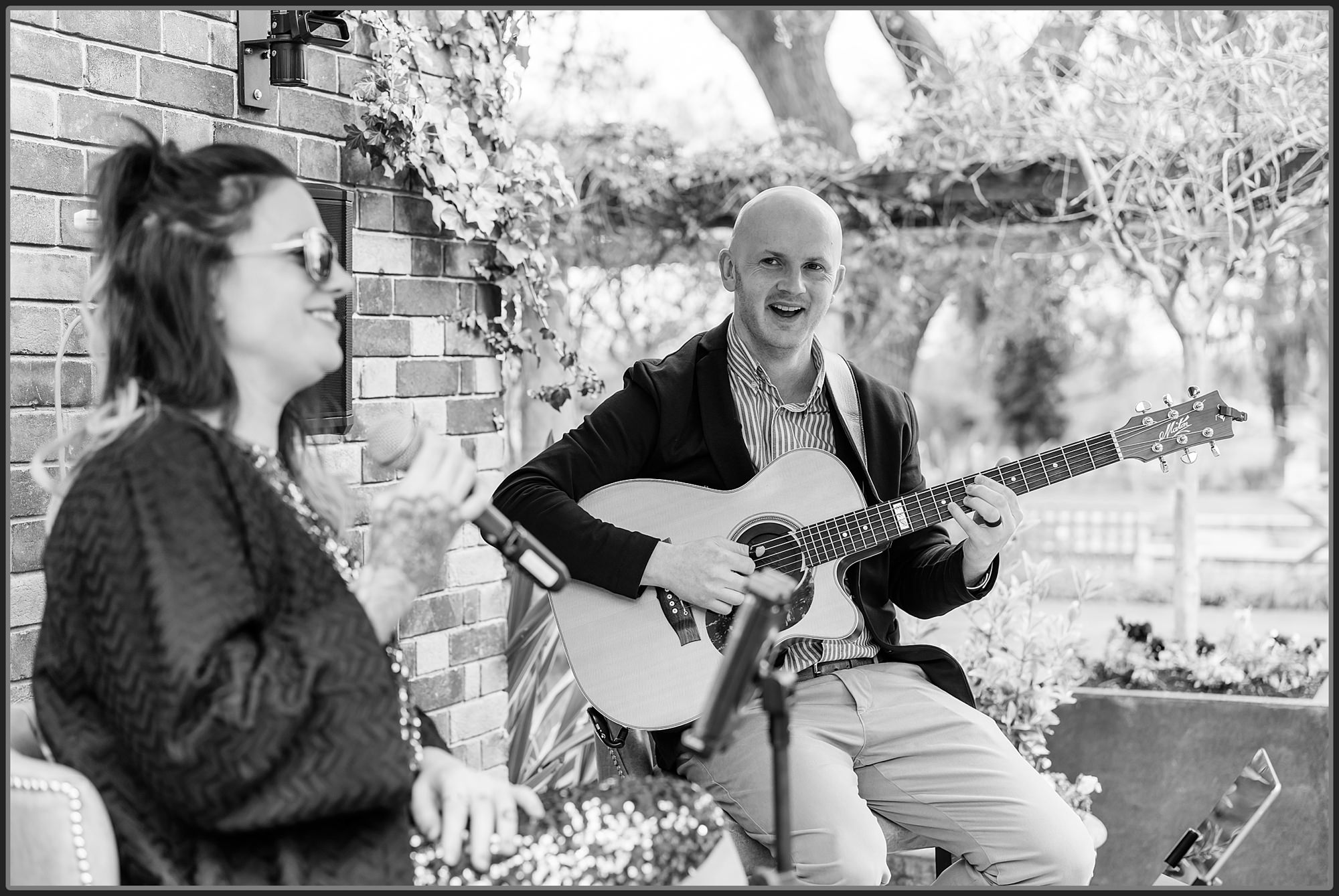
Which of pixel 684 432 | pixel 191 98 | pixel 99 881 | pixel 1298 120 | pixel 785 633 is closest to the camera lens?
pixel 99 881

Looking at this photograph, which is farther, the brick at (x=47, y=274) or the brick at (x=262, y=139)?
the brick at (x=262, y=139)

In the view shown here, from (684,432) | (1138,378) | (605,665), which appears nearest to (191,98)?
(684,432)

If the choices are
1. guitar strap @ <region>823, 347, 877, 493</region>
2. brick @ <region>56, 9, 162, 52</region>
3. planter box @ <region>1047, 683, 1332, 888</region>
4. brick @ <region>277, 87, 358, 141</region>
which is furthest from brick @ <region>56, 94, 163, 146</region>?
planter box @ <region>1047, 683, 1332, 888</region>

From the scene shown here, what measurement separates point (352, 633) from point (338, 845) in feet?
0.85

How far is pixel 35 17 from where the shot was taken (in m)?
2.16

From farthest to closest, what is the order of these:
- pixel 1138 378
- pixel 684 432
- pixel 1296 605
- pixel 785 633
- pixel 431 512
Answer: pixel 1138 378, pixel 1296 605, pixel 684 432, pixel 785 633, pixel 431 512

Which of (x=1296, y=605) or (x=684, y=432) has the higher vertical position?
(x=684, y=432)

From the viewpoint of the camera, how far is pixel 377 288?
291cm

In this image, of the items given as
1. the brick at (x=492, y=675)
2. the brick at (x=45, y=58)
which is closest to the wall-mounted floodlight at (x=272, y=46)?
the brick at (x=45, y=58)

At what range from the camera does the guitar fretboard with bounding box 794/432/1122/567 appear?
2.63 m

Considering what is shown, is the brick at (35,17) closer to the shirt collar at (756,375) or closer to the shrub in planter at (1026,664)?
the shirt collar at (756,375)

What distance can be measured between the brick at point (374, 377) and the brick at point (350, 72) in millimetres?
532

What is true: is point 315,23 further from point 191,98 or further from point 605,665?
point 605,665

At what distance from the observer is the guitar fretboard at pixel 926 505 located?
2633 millimetres
